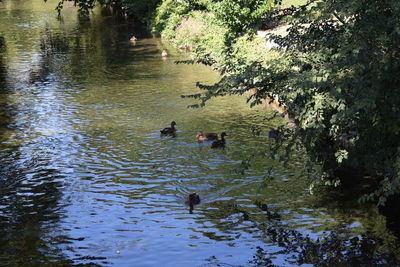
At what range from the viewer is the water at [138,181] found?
39.2 feet

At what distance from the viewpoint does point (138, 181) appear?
1563 cm

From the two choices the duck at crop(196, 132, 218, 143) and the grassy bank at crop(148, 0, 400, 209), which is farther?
the duck at crop(196, 132, 218, 143)

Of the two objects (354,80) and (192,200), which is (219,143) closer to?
(192,200)

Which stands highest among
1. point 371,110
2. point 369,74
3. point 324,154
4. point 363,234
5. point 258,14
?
point 258,14

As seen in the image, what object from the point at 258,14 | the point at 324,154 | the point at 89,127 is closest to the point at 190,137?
the point at 89,127

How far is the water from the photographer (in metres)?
11.9

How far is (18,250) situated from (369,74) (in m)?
7.47

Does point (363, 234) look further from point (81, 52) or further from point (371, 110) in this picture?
point (81, 52)

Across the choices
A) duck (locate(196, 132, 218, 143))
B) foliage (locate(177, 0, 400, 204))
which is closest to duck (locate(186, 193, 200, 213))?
foliage (locate(177, 0, 400, 204))

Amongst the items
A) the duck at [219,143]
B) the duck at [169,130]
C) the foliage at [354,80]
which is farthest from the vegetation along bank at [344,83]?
the duck at [169,130]

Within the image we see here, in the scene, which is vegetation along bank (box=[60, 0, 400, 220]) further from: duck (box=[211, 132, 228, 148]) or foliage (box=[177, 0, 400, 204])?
duck (box=[211, 132, 228, 148])

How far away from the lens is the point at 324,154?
1222cm

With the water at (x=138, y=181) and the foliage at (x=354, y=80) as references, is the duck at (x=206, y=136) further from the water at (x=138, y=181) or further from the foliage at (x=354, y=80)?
the foliage at (x=354, y=80)

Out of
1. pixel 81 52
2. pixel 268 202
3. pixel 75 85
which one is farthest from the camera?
pixel 81 52
